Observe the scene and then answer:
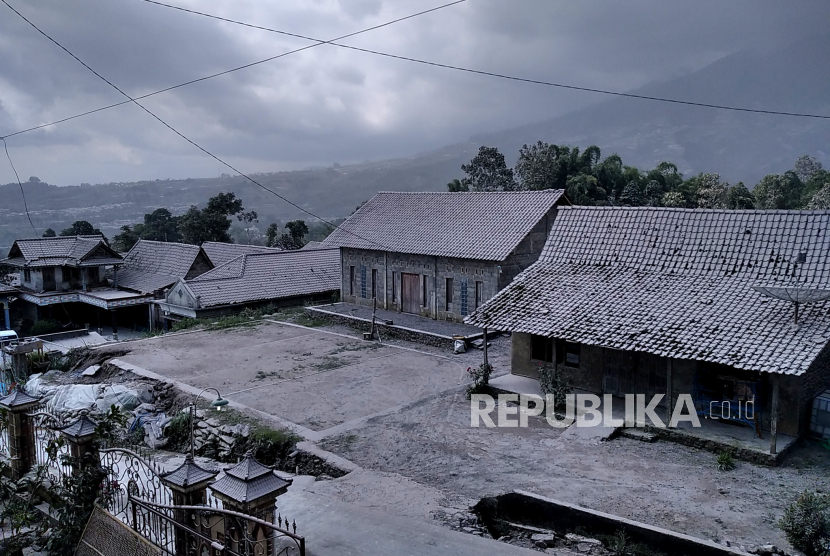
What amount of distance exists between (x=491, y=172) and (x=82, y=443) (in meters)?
44.7

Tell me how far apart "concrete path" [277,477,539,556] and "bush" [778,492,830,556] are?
375cm

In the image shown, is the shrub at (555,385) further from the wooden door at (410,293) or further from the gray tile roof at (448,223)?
the wooden door at (410,293)

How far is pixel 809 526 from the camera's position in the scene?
8.92 m

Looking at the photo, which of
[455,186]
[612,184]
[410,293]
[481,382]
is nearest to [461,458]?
[481,382]

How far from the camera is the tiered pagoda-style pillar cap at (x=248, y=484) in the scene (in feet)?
21.5

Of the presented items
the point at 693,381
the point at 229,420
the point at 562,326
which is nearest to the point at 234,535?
the point at 229,420

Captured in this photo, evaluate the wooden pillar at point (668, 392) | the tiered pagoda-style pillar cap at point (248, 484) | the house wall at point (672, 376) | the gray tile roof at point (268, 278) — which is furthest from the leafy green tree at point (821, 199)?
the tiered pagoda-style pillar cap at point (248, 484)

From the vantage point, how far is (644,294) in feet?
50.7

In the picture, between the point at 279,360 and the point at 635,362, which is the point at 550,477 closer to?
the point at 635,362

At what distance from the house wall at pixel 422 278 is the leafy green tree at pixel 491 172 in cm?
2279

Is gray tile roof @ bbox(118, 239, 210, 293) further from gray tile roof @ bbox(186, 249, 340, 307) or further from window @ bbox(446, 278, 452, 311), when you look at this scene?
window @ bbox(446, 278, 452, 311)

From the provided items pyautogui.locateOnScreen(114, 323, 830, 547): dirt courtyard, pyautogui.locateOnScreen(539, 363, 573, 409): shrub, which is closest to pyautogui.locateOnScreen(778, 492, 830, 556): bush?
pyautogui.locateOnScreen(114, 323, 830, 547): dirt courtyard

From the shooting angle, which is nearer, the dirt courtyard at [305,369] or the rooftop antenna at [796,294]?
the rooftop antenna at [796,294]

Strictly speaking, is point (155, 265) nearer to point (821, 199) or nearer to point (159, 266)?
point (159, 266)
